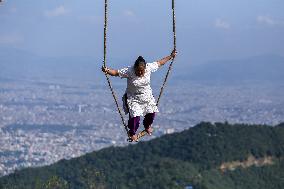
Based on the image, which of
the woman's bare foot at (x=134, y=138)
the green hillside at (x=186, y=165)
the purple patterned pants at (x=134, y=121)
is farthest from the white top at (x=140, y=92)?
the green hillside at (x=186, y=165)

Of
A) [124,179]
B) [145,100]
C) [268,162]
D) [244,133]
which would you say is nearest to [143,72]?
[145,100]

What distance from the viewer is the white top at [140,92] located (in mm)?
13500

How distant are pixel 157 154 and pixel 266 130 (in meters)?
16.6

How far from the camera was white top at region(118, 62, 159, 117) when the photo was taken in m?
13.5

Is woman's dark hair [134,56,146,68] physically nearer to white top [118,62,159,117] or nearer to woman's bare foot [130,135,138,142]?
white top [118,62,159,117]

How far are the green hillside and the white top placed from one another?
6742 cm

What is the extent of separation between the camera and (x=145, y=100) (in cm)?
1384

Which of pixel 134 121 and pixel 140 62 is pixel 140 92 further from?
pixel 140 62

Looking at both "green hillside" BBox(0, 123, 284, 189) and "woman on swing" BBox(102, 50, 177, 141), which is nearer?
"woman on swing" BBox(102, 50, 177, 141)

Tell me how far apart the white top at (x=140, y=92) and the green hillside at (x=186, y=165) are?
67.4m

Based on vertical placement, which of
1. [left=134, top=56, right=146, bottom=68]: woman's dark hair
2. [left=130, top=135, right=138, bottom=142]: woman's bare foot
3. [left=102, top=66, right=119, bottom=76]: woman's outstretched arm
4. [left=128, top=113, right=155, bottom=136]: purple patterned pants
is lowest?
[left=130, top=135, right=138, bottom=142]: woman's bare foot

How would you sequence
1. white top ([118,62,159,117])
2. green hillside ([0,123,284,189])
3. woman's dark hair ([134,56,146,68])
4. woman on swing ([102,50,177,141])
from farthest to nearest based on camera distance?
green hillside ([0,123,284,189]) < white top ([118,62,159,117]) < woman on swing ([102,50,177,141]) < woman's dark hair ([134,56,146,68])

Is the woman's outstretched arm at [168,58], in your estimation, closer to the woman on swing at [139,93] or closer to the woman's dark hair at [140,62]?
the woman on swing at [139,93]

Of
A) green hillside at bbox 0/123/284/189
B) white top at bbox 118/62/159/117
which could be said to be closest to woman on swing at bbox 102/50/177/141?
white top at bbox 118/62/159/117
